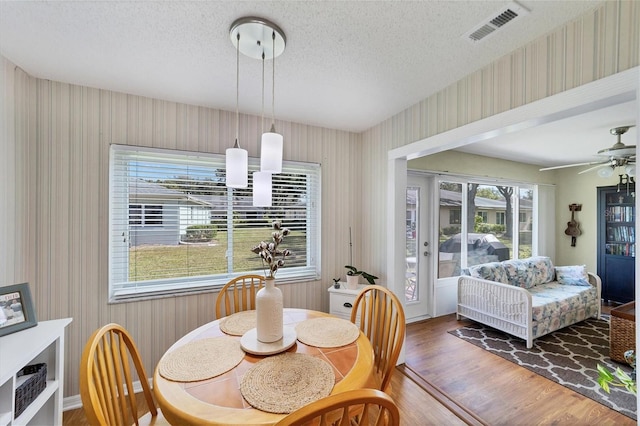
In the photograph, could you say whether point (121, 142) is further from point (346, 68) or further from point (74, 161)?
point (346, 68)

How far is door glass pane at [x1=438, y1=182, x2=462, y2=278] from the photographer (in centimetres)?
401

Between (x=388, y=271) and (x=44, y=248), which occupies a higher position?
(x=44, y=248)

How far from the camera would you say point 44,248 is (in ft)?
6.45

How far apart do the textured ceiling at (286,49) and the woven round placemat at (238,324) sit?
5.68 ft

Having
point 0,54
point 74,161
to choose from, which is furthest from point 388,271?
point 0,54

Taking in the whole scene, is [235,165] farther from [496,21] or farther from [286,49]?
[496,21]

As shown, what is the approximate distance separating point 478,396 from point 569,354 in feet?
4.96

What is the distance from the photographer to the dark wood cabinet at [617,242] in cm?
444

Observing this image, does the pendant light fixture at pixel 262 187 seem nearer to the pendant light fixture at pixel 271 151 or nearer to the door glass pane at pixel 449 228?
the pendant light fixture at pixel 271 151

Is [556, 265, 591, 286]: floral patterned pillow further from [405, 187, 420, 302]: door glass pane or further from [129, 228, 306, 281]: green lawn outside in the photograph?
[129, 228, 306, 281]: green lawn outside

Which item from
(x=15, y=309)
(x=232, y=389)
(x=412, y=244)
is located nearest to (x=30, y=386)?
(x=15, y=309)

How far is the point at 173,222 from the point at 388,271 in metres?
2.12

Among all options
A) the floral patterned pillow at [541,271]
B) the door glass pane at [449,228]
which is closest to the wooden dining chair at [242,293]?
the door glass pane at [449,228]

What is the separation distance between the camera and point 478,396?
2186 millimetres
